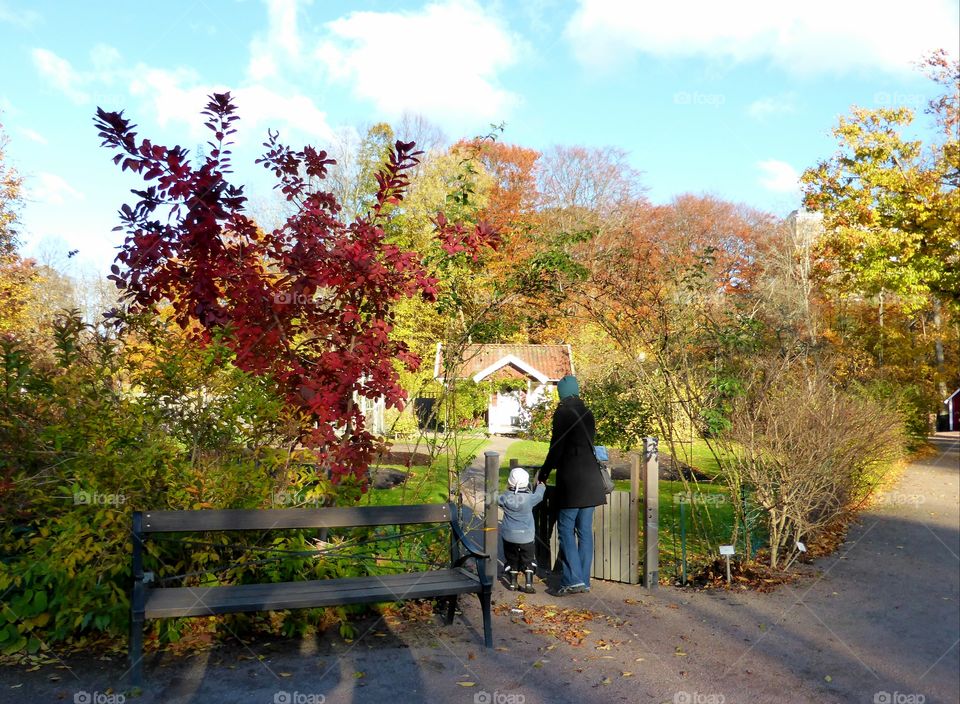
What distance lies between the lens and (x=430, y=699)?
182 inches

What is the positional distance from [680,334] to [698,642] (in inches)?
138

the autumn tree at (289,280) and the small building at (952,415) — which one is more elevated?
the autumn tree at (289,280)

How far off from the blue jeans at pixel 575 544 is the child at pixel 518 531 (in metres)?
0.30

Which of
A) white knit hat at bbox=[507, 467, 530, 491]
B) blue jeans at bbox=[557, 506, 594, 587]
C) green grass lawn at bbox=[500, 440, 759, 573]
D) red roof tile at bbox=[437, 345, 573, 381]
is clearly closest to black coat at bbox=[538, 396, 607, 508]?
blue jeans at bbox=[557, 506, 594, 587]

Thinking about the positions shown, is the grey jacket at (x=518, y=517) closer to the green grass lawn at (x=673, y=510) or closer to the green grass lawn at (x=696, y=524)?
the green grass lawn at (x=673, y=510)

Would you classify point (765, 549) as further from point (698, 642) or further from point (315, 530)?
point (315, 530)

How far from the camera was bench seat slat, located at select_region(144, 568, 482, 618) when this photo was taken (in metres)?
4.70

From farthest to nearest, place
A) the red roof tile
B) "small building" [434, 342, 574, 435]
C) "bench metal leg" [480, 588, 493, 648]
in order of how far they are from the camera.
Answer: the red roof tile → "small building" [434, 342, 574, 435] → "bench metal leg" [480, 588, 493, 648]

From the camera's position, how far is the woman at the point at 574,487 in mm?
7086

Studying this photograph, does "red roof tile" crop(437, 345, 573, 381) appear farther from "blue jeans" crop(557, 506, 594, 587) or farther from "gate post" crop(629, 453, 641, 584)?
"blue jeans" crop(557, 506, 594, 587)

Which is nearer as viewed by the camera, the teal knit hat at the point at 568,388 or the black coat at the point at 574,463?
the black coat at the point at 574,463

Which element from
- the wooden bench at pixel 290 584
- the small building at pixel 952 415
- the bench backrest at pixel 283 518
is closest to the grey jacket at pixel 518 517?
the wooden bench at pixel 290 584

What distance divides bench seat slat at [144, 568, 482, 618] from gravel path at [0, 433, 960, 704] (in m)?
0.39

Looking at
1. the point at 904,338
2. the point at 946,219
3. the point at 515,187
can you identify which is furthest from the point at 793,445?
the point at 515,187
